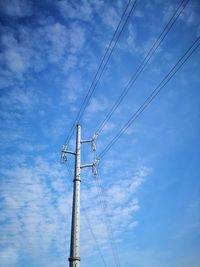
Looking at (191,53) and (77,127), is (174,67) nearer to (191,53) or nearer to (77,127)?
(191,53)

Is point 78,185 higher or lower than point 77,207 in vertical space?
higher

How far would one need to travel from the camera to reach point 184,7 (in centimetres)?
862

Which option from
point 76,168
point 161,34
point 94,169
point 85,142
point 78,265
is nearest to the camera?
point 161,34

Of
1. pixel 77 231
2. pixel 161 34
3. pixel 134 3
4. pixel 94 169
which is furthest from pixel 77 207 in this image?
pixel 134 3

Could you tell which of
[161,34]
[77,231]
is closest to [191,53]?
[161,34]

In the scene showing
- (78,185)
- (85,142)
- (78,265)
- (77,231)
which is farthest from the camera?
(85,142)

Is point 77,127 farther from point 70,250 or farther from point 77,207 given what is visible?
point 70,250

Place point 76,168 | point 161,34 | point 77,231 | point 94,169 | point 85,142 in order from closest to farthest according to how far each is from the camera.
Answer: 1. point 161,34
2. point 77,231
3. point 76,168
4. point 94,169
5. point 85,142

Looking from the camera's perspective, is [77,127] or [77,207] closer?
[77,207]

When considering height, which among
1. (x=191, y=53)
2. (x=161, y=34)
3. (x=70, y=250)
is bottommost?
(x=70, y=250)

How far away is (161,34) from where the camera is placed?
9.38m

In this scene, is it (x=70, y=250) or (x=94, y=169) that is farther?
(x=94, y=169)

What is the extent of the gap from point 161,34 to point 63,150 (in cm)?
1053

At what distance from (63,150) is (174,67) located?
10.0 metres
